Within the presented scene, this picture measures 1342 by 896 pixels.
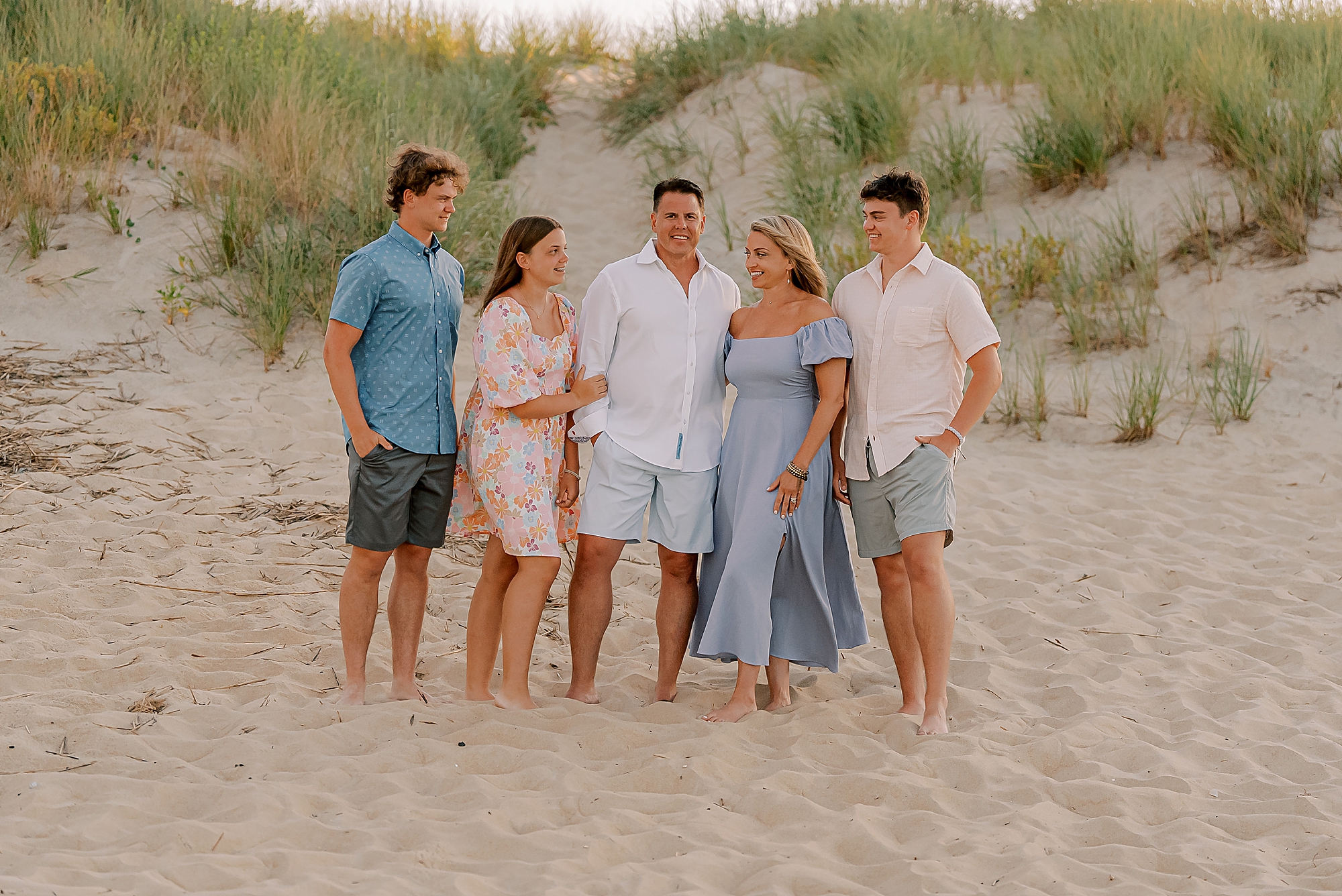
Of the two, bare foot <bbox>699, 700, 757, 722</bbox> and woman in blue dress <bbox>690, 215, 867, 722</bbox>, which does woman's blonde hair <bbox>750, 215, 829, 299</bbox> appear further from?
bare foot <bbox>699, 700, 757, 722</bbox>

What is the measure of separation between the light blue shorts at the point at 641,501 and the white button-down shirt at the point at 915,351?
614mm

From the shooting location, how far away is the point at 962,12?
14180 millimetres

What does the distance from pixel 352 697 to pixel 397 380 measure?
1164mm

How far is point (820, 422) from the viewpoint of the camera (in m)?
4.02

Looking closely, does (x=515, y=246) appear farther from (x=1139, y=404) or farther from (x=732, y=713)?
(x=1139, y=404)

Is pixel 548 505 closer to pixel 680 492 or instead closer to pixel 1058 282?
pixel 680 492

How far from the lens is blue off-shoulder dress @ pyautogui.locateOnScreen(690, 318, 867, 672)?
407cm

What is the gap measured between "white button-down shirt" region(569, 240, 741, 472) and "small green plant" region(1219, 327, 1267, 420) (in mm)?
5034

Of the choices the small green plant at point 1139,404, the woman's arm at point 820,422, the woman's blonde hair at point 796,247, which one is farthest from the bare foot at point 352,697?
the small green plant at point 1139,404

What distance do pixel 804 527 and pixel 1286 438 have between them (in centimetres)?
483

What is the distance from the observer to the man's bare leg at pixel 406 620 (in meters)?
4.23

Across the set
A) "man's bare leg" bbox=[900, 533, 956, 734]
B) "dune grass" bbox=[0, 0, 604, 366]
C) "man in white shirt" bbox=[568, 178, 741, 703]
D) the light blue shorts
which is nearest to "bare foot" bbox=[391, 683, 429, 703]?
"man in white shirt" bbox=[568, 178, 741, 703]

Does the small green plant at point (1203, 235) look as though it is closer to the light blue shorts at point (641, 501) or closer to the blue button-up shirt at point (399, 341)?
the light blue shorts at point (641, 501)

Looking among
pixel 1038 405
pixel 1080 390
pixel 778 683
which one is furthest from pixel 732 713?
pixel 1080 390
